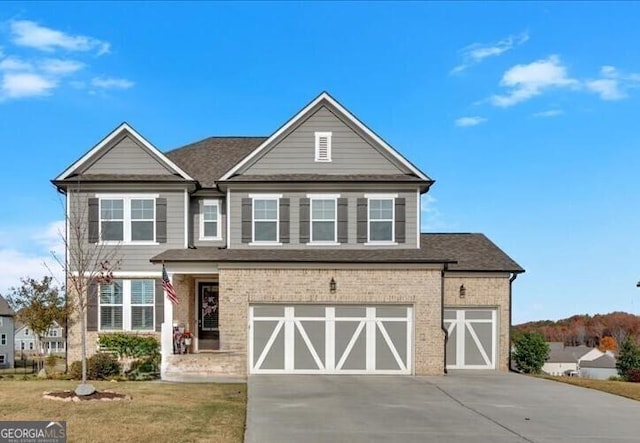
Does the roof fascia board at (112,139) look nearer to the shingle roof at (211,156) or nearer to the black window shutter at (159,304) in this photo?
the shingle roof at (211,156)

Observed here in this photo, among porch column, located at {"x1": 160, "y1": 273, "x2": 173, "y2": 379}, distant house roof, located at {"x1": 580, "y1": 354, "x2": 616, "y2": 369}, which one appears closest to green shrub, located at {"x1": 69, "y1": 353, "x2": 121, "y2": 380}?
porch column, located at {"x1": 160, "y1": 273, "x2": 173, "y2": 379}

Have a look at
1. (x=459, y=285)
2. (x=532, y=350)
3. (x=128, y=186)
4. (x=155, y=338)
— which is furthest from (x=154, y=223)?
(x=532, y=350)

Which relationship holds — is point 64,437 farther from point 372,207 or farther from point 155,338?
point 372,207

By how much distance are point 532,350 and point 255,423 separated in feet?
55.5

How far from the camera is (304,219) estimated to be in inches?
899

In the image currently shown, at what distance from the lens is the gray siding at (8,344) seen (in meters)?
72.1

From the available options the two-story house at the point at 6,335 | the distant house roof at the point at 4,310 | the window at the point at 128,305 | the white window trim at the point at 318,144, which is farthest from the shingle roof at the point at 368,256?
the two-story house at the point at 6,335

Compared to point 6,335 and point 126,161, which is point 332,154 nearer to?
point 126,161

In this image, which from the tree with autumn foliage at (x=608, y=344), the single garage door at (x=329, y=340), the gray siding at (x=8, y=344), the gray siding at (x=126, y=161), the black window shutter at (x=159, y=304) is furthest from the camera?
the tree with autumn foliage at (x=608, y=344)

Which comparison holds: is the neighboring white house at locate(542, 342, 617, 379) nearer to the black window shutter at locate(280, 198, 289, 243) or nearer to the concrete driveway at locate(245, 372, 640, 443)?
the black window shutter at locate(280, 198, 289, 243)

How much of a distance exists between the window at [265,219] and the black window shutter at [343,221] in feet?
7.19

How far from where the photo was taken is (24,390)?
15.8 metres

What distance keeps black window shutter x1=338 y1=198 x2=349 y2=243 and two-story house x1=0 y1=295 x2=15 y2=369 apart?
6019 centimetres

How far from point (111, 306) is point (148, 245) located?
242cm
